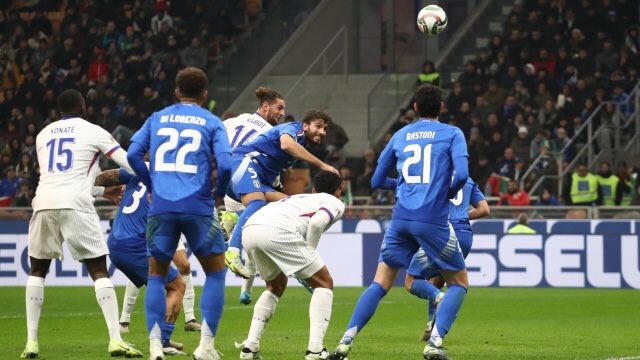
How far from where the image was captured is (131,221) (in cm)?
1148

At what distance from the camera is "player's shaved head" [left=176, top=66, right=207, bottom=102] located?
28.5 feet

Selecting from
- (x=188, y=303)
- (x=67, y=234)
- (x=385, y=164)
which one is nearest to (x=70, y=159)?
(x=67, y=234)

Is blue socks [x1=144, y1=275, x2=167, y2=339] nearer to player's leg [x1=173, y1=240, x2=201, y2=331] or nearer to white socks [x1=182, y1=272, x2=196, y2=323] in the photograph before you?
player's leg [x1=173, y1=240, x2=201, y2=331]

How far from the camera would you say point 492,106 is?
25.1 metres

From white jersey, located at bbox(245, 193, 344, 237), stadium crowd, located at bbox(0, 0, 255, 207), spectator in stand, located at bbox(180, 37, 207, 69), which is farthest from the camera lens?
spectator in stand, located at bbox(180, 37, 207, 69)

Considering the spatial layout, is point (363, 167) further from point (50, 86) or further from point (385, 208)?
point (50, 86)

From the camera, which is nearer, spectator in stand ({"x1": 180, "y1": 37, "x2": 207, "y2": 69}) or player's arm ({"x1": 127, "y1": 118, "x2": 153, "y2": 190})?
player's arm ({"x1": 127, "y1": 118, "x2": 153, "y2": 190})

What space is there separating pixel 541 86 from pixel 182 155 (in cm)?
1733

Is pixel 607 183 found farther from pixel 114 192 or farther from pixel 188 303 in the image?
pixel 114 192

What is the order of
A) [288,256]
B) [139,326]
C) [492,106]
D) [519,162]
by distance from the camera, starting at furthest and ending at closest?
[492,106] < [519,162] < [139,326] < [288,256]

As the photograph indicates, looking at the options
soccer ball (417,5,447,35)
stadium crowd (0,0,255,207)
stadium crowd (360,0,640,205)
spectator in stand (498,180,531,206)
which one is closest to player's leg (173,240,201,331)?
soccer ball (417,5,447,35)

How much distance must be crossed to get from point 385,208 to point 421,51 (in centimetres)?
939

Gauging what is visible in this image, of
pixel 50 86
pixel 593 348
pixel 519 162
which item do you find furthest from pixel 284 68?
pixel 593 348

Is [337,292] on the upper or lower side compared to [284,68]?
lower
